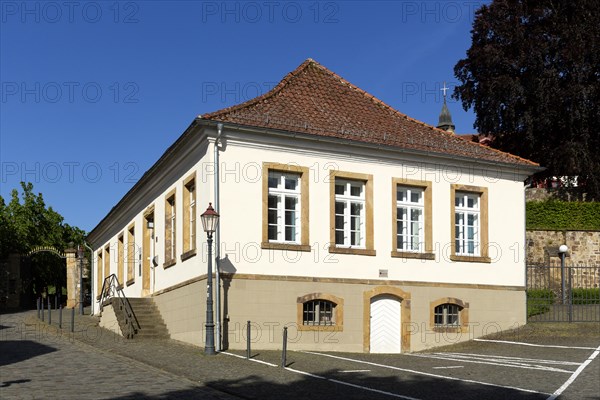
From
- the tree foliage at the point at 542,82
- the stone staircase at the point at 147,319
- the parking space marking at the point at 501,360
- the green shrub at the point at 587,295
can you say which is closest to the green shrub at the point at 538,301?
the green shrub at the point at 587,295

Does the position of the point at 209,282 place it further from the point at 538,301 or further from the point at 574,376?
the point at 538,301

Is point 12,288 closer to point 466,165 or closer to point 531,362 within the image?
point 466,165

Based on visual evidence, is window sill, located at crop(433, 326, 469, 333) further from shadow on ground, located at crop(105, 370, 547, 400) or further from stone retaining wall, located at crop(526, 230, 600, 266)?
stone retaining wall, located at crop(526, 230, 600, 266)

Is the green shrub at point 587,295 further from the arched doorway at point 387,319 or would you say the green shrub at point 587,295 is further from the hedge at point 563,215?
the arched doorway at point 387,319

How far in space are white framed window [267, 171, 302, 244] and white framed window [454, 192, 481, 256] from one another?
16.8 feet

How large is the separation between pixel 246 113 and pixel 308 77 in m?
3.89

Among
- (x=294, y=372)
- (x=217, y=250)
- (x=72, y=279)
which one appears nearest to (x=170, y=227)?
(x=217, y=250)

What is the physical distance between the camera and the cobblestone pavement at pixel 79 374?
42.1ft

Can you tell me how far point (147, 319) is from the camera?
A: 24094 mm

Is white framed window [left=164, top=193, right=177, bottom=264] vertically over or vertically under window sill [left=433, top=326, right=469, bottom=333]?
over

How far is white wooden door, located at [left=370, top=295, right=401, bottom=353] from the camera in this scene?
22.2 m

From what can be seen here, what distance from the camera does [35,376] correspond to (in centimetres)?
1492

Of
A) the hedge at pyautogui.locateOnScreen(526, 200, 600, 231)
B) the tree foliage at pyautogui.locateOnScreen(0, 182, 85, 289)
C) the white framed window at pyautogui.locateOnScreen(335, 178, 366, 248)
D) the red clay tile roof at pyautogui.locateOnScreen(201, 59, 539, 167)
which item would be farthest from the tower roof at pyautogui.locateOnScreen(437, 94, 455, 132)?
the white framed window at pyautogui.locateOnScreen(335, 178, 366, 248)

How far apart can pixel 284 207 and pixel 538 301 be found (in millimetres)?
9728
